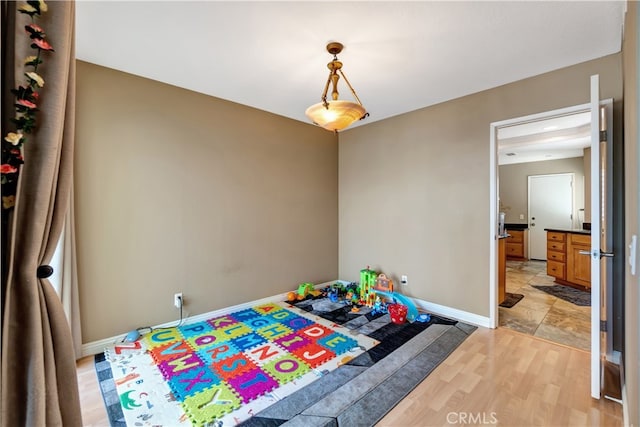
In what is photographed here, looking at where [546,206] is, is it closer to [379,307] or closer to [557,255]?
[557,255]

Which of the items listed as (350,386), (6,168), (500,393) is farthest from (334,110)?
(500,393)

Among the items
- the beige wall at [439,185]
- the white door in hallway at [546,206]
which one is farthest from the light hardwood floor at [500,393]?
the white door in hallway at [546,206]

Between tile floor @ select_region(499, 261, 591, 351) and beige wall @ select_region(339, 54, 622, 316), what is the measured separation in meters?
0.52

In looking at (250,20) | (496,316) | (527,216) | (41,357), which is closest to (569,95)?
(496,316)

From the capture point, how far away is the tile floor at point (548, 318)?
110 inches

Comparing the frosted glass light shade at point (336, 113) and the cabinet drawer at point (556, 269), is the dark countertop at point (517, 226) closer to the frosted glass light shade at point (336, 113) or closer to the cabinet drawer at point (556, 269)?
the cabinet drawer at point (556, 269)

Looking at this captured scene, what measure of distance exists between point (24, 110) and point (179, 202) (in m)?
2.25

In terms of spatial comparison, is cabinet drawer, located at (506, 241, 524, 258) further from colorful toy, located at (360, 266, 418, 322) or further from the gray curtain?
the gray curtain

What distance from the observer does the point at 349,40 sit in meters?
2.18

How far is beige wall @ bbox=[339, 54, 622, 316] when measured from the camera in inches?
108

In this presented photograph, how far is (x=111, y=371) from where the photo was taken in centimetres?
222

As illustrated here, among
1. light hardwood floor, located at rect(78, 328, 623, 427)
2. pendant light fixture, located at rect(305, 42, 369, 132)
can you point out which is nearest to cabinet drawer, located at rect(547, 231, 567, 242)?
light hardwood floor, located at rect(78, 328, 623, 427)

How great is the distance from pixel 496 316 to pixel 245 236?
2.95m

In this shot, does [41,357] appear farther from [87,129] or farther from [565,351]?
[565,351]
